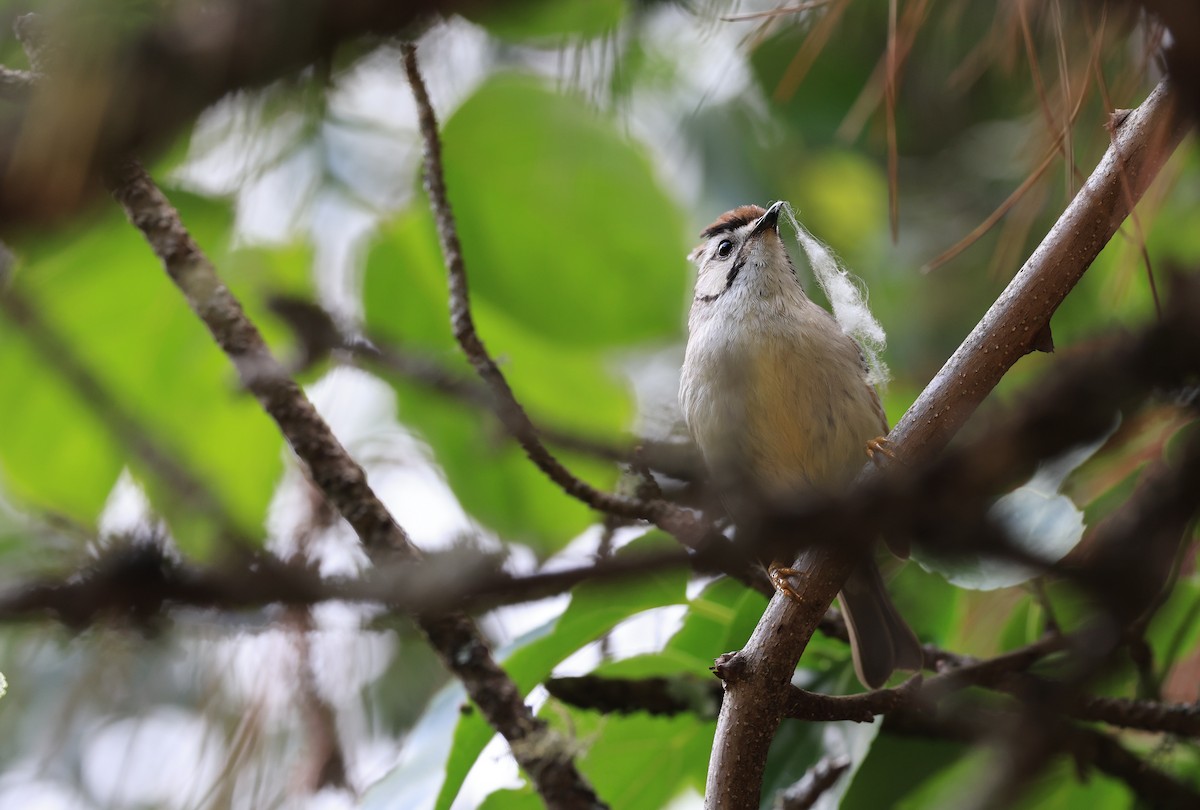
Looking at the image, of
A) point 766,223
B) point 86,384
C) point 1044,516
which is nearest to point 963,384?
point 1044,516

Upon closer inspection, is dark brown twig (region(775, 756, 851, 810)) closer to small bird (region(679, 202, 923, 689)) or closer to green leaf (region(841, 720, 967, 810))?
green leaf (region(841, 720, 967, 810))

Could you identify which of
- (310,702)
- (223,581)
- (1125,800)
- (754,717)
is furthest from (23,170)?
(1125,800)

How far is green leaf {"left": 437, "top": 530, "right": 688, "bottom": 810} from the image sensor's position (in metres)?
1.88

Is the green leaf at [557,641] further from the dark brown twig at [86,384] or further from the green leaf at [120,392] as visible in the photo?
the green leaf at [120,392]

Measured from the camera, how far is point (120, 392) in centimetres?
260

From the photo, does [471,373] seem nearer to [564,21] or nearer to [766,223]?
[766,223]

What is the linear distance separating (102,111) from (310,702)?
1746 millimetres

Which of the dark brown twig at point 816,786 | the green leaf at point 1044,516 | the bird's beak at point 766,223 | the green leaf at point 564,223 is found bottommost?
the dark brown twig at point 816,786

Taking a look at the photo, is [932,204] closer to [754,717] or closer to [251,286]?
[251,286]

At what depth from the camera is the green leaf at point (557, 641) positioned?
1882 mm

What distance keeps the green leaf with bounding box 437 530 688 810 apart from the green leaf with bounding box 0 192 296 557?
840 mm

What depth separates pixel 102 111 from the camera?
0.96 meters

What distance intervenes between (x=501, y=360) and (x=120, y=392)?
898 millimetres

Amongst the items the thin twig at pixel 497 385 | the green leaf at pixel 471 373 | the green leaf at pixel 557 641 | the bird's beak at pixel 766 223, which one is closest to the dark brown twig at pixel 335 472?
the green leaf at pixel 557 641
